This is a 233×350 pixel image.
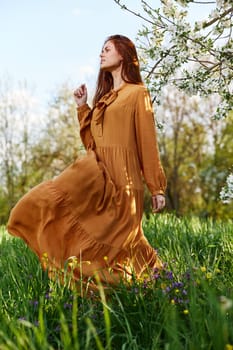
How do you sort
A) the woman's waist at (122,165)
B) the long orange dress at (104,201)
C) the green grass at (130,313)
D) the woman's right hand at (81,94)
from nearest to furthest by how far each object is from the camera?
the green grass at (130,313) → the long orange dress at (104,201) → the woman's waist at (122,165) → the woman's right hand at (81,94)

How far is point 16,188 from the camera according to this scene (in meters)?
16.2

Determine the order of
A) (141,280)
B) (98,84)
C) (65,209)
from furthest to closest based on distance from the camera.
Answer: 1. (98,84)
2. (65,209)
3. (141,280)

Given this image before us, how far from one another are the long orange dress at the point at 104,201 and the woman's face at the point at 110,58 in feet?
0.56

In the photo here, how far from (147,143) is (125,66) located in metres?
0.52

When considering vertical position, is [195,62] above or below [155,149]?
above

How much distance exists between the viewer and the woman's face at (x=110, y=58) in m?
3.48

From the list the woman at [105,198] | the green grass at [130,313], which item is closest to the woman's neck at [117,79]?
the woman at [105,198]

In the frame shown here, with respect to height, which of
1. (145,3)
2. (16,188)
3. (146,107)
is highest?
(145,3)

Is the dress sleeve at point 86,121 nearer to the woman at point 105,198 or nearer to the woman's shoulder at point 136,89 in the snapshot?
the woman at point 105,198

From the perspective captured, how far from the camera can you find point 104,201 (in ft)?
10.5

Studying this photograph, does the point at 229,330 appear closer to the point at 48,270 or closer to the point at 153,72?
the point at 48,270

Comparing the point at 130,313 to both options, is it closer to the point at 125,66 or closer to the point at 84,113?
the point at 84,113

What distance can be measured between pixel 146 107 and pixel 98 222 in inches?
27.8

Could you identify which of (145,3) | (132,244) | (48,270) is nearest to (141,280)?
(132,244)
